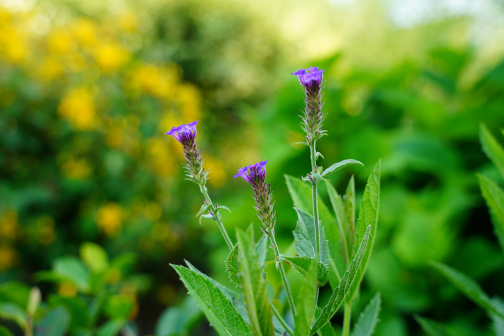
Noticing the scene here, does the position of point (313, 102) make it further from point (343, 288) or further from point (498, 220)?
point (498, 220)

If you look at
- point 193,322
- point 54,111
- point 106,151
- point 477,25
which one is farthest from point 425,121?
point 477,25

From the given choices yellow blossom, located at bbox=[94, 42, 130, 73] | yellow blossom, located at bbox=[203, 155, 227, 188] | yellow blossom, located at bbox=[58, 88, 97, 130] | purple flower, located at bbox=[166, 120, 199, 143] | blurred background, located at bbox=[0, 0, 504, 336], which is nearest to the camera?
purple flower, located at bbox=[166, 120, 199, 143]

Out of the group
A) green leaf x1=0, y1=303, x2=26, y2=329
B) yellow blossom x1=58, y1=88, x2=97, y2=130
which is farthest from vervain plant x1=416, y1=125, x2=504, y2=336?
yellow blossom x1=58, y1=88, x2=97, y2=130

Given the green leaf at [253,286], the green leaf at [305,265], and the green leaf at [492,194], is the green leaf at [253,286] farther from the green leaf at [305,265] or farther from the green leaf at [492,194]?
the green leaf at [492,194]

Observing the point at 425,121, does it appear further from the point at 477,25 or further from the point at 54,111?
the point at 477,25

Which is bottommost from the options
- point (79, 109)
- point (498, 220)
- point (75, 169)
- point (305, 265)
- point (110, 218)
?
point (498, 220)

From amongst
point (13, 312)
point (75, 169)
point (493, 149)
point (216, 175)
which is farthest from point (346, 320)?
point (216, 175)

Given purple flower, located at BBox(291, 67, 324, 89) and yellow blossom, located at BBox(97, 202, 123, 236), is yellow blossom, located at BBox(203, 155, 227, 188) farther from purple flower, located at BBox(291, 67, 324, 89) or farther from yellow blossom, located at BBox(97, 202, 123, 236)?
purple flower, located at BBox(291, 67, 324, 89)
